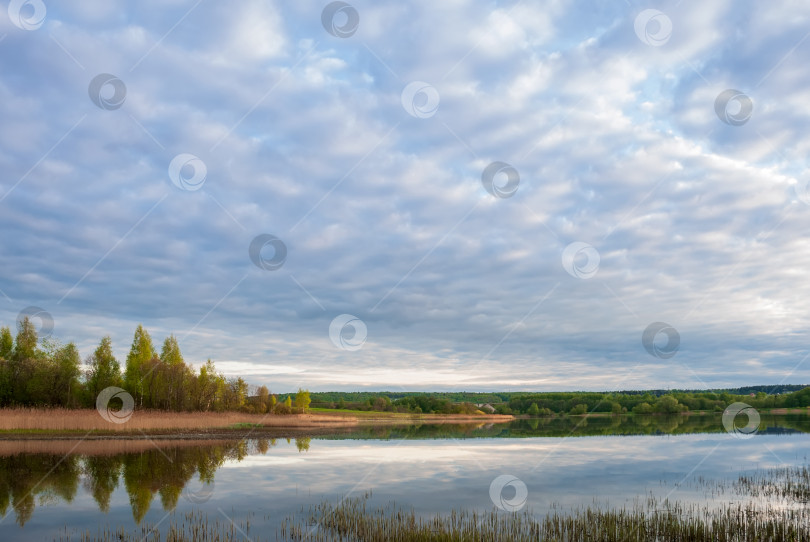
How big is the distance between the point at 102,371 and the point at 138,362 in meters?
4.95

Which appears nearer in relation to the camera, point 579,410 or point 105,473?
point 105,473

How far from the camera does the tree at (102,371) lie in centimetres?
8362

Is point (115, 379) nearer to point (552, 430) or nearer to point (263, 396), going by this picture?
point (263, 396)

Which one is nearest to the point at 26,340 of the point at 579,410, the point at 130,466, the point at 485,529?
the point at 130,466

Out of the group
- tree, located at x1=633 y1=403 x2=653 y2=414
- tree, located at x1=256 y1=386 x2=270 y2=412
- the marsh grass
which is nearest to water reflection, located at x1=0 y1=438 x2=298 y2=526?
the marsh grass

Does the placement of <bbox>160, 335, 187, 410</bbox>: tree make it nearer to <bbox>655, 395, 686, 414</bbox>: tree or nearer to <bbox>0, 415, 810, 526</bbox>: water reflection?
<bbox>0, 415, 810, 526</bbox>: water reflection

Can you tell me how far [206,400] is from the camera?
91.2 meters

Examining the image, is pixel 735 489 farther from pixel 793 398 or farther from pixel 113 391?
pixel 793 398

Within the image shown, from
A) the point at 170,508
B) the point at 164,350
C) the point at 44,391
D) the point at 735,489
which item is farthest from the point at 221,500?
the point at 164,350

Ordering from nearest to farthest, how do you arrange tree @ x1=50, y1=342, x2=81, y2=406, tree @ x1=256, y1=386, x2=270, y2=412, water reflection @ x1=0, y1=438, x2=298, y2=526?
water reflection @ x1=0, y1=438, x2=298, y2=526, tree @ x1=50, y1=342, x2=81, y2=406, tree @ x1=256, y1=386, x2=270, y2=412

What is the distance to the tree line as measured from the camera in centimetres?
7731

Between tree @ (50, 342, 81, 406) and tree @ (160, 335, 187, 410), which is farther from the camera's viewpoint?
tree @ (160, 335, 187, 410)

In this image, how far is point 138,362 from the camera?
87.4 m

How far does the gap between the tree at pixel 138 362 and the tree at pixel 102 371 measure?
1699 mm
